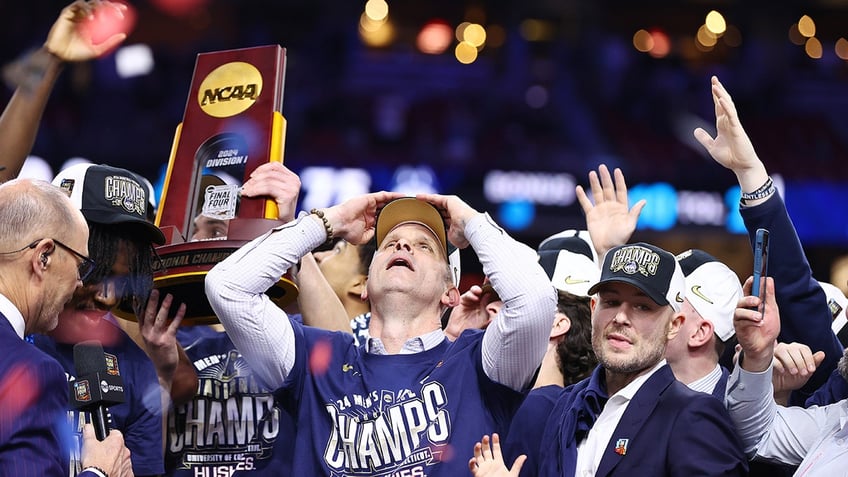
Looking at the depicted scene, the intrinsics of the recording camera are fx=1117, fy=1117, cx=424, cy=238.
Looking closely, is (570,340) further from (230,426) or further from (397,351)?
(230,426)

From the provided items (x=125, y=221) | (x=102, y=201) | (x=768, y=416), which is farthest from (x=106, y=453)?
(x=768, y=416)

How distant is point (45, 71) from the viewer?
12.0 feet

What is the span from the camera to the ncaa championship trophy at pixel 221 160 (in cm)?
332

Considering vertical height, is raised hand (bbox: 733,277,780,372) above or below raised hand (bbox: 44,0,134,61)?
below

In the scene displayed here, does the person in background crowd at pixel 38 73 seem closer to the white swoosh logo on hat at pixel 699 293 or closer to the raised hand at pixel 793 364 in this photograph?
the white swoosh logo on hat at pixel 699 293

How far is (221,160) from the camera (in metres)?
3.51

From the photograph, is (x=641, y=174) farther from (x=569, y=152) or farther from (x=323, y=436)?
(x=323, y=436)

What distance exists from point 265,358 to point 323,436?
27 cm

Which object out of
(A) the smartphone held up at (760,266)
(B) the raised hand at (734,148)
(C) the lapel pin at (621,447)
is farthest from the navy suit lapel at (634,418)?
(B) the raised hand at (734,148)

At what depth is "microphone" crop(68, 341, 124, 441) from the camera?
241 centimetres

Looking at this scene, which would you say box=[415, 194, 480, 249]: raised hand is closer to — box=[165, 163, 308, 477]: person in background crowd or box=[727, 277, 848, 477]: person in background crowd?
box=[165, 163, 308, 477]: person in background crowd

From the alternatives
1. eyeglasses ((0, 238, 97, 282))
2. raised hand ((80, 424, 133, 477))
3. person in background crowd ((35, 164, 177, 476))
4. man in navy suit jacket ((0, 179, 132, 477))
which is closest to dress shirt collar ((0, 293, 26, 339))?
man in navy suit jacket ((0, 179, 132, 477))

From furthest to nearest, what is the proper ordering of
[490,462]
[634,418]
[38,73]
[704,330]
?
[38,73] → [704,330] → [634,418] → [490,462]

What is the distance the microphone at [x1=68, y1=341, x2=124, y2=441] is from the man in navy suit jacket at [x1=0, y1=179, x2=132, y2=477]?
5cm
